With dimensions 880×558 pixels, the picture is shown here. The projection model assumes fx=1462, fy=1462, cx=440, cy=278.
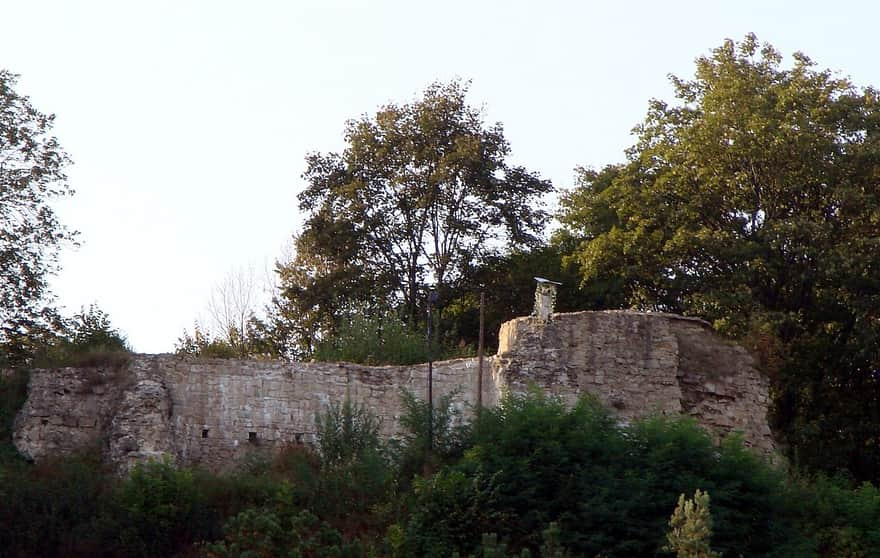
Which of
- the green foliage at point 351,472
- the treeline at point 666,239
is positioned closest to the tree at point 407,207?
the treeline at point 666,239

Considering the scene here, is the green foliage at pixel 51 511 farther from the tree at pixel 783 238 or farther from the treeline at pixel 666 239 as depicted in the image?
the tree at pixel 783 238

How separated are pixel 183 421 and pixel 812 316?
A: 13.8 meters

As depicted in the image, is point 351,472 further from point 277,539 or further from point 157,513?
point 157,513

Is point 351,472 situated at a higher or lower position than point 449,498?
higher

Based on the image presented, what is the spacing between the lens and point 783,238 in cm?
2997

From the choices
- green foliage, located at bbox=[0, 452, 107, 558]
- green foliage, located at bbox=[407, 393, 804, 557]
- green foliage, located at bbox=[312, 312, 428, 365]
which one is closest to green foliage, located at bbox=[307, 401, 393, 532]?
green foliage, located at bbox=[407, 393, 804, 557]

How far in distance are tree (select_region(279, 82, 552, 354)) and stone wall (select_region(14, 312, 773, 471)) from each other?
328 inches

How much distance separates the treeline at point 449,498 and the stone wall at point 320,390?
68 centimetres

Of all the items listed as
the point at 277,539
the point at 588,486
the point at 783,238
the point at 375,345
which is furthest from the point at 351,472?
the point at 783,238

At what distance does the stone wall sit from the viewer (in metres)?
23.9

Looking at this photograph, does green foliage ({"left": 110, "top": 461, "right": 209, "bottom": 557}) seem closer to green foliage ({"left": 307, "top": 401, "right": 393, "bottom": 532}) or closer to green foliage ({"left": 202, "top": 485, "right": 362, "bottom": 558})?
green foliage ({"left": 202, "top": 485, "right": 362, "bottom": 558})

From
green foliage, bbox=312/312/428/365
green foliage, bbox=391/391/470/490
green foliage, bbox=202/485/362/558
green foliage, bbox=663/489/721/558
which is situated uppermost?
green foliage, bbox=312/312/428/365

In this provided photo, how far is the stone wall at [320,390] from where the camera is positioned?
23938 millimetres

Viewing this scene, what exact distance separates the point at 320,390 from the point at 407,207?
32.6ft
